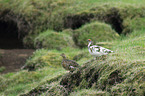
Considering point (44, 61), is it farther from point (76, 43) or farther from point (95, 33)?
point (95, 33)

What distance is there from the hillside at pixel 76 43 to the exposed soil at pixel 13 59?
499 mm

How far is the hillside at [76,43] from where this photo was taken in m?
5.61

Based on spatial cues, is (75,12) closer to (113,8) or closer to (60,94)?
(113,8)

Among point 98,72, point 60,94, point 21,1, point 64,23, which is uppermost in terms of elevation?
point 21,1

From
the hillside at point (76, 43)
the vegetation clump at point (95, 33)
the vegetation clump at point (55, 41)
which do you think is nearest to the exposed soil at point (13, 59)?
the hillside at point (76, 43)

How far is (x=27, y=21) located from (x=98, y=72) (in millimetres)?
10406

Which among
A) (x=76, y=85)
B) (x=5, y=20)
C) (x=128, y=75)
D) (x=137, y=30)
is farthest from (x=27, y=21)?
(x=128, y=75)

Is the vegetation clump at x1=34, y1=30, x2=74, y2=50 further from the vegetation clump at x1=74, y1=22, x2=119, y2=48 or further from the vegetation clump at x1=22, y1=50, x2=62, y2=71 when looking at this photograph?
the vegetation clump at x1=22, y1=50, x2=62, y2=71

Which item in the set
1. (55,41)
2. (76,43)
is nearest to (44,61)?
(55,41)

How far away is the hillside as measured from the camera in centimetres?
561

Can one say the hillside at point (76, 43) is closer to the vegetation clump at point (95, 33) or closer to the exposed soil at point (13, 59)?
the vegetation clump at point (95, 33)

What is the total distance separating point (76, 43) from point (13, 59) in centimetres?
349

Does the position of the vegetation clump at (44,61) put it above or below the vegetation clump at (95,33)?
below

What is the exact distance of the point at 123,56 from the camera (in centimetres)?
641
